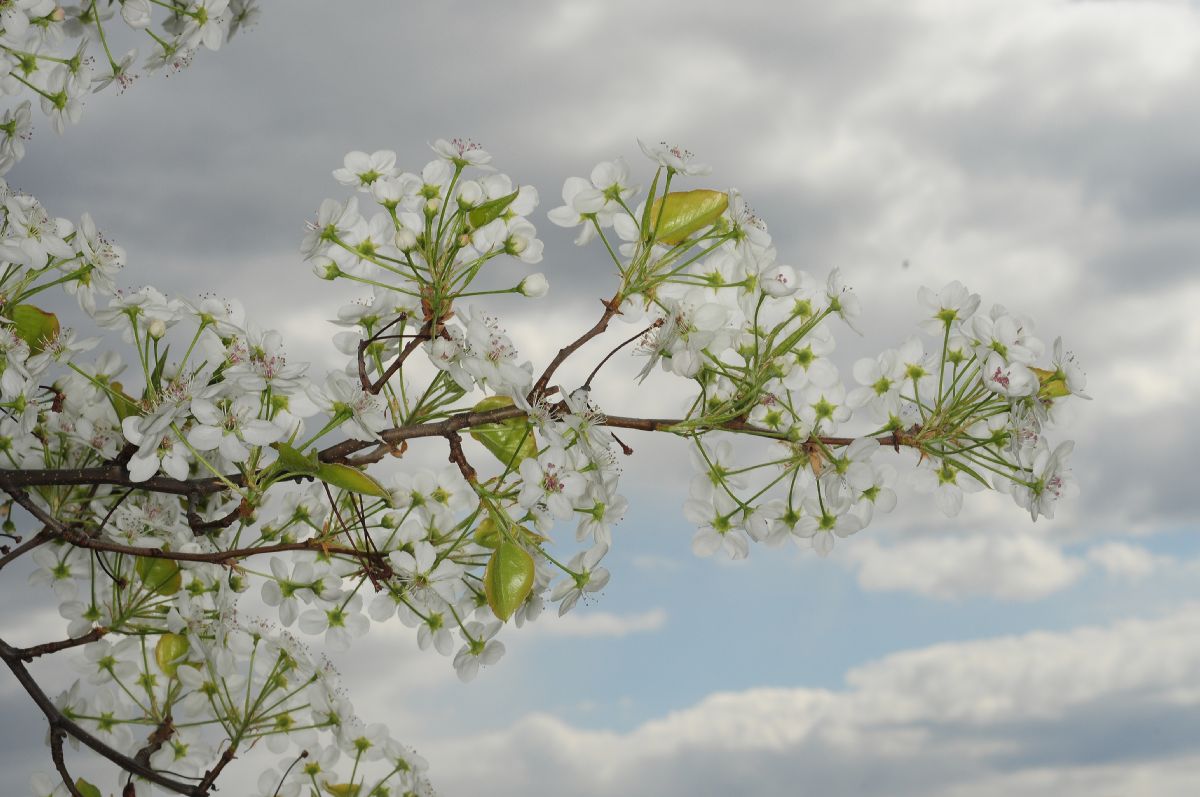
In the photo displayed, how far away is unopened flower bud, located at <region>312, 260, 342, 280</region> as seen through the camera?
2.40 meters

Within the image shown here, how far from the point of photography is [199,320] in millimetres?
2398

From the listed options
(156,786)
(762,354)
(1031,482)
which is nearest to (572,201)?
(762,354)

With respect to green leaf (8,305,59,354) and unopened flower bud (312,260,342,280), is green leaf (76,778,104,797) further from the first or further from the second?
unopened flower bud (312,260,342,280)

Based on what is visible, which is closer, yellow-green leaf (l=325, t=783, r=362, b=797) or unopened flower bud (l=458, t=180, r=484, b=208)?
unopened flower bud (l=458, t=180, r=484, b=208)

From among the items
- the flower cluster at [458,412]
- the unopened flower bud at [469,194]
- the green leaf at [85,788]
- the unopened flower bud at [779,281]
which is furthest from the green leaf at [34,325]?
the unopened flower bud at [779,281]

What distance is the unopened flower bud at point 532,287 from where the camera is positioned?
93.4 inches

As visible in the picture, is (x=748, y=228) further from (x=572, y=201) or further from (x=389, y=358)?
(x=389, y=358)

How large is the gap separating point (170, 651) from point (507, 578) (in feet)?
3.92

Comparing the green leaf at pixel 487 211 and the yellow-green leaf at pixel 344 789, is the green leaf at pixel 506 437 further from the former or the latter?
the yellow-green leaf at pixel 344 789

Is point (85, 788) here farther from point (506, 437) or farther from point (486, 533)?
point (506, 437)

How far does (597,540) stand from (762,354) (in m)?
0.50

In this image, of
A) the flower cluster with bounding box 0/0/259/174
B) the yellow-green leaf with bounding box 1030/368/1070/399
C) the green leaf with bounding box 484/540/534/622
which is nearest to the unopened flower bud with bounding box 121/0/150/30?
the flower cluster with bounding box 0/0/259/174

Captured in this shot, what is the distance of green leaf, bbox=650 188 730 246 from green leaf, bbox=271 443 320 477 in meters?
0.78

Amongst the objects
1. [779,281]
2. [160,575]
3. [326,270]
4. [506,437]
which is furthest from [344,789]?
[779,281]
